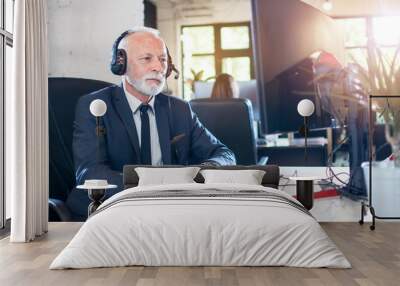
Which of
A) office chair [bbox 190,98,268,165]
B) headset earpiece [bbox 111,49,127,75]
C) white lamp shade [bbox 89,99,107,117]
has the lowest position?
office chair [bbox 190,98,268,165]

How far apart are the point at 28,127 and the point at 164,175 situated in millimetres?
1399

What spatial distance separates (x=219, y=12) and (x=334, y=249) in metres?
3.13

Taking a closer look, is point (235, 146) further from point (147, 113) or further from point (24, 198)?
point (24, 198)

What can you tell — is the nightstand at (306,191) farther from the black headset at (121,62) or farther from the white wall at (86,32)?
the white wall at (86,32)

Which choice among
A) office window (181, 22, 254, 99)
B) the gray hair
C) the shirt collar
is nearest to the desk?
office window (181, 22, 254, 99)

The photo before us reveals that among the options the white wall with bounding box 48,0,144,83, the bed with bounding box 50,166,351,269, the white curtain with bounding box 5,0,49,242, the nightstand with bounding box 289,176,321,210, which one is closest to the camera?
the bed with bounding box 50,166,351,269

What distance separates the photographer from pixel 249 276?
3328mm

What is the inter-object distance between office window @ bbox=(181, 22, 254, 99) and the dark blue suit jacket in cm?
32

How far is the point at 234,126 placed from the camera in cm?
559

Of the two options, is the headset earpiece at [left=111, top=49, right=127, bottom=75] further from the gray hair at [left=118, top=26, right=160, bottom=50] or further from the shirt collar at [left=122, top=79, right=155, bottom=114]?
the shirt collar at [left=122, top=79, right=155, bottom=114]

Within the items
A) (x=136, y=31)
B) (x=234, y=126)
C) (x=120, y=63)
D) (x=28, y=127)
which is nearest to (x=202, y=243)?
(x=28, y=127)

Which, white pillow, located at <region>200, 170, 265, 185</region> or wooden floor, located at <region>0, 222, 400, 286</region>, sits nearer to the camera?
wooden floor, located at <region>0, 222, 400, 286</region>

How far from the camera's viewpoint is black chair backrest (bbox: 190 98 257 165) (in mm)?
5547

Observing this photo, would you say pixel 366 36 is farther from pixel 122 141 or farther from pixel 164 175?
pixel 122 141
